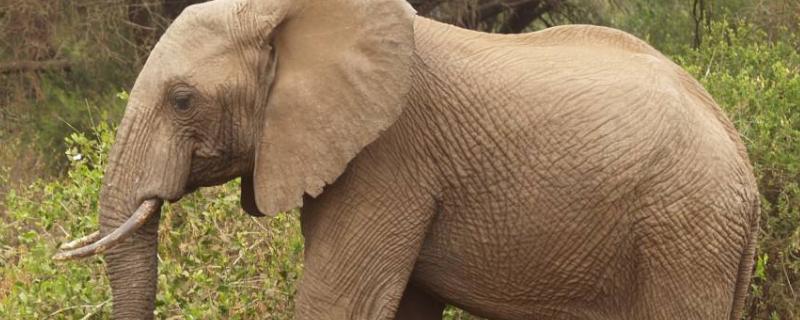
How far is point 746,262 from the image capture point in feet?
15.2

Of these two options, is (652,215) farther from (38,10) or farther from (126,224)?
(38,10)

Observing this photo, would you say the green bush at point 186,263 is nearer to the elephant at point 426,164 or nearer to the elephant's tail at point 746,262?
the elephant at point 426,164

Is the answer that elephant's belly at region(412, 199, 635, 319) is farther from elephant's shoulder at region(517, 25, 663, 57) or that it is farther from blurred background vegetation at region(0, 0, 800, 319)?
blurred background vegetation at region(0, 0, 800, 319)

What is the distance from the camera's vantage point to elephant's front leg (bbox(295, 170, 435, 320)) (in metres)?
4.31

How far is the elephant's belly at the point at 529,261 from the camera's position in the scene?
4.39 meters

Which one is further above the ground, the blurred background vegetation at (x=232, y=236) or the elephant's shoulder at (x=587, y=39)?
the elephant's shoulder at (x=587, y=39)

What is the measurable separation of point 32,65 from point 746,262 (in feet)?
24.6

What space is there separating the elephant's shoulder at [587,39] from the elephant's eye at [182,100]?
1.01 metres

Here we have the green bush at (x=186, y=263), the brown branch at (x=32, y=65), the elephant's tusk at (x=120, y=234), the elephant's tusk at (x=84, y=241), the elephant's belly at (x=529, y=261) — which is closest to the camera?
the elephant's tusk at (x=120, y=234)

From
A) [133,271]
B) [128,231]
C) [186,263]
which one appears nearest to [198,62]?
[128,231]

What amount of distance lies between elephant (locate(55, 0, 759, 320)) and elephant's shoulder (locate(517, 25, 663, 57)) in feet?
→ 0.51

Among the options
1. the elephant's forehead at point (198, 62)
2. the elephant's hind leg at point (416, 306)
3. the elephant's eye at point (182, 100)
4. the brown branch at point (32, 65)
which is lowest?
the brown branch at point (32, 65)

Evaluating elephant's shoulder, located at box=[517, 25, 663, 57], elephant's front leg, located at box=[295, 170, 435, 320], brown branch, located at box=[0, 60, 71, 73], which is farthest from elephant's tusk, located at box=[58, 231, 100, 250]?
brown branch, located at box=[0, 60, 71, 73]

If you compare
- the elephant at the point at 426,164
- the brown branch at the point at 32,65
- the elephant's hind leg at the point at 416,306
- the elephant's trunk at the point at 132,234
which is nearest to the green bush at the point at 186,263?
Answer: the elephant's hind leg at the point at 416,306
